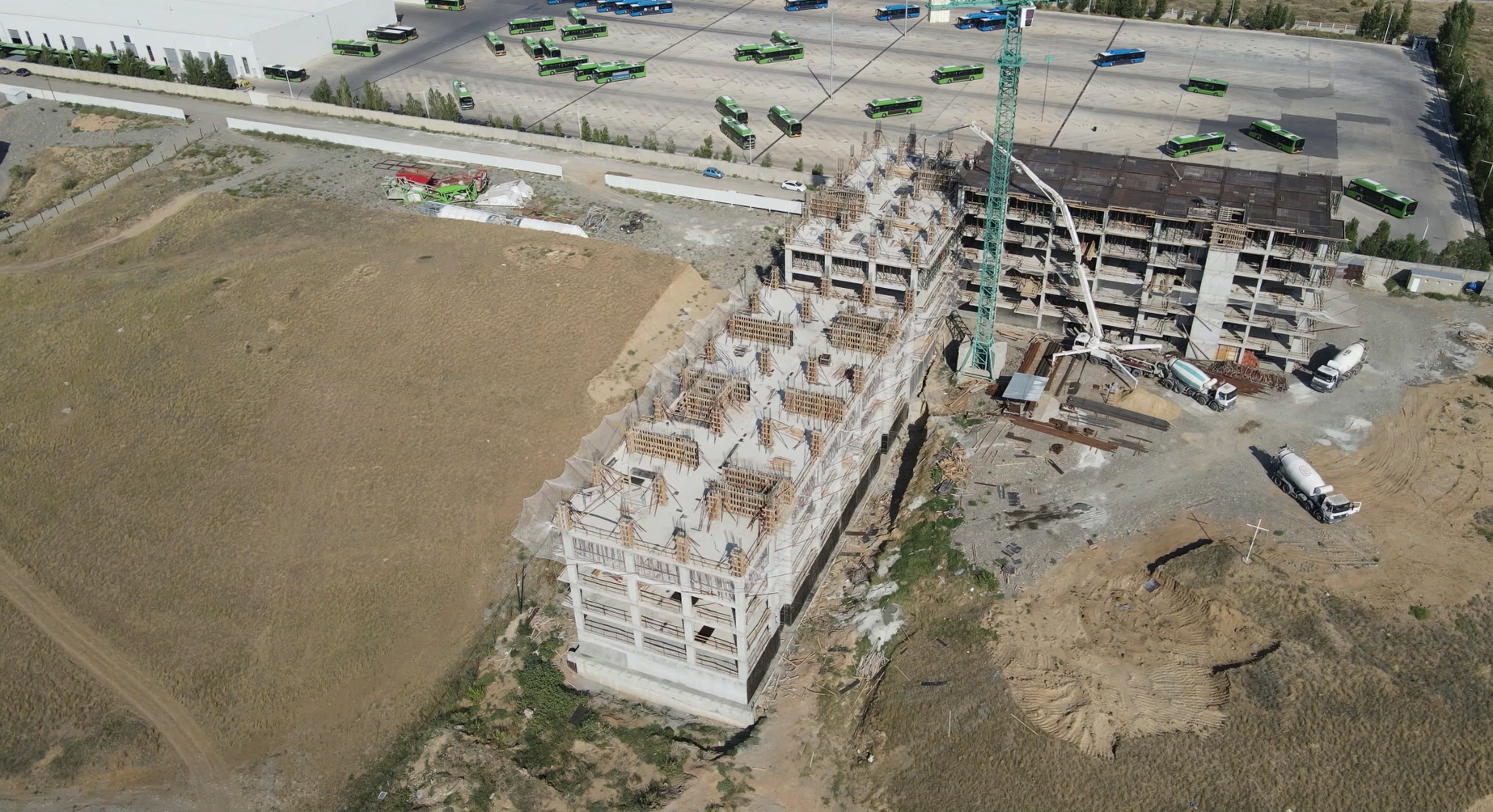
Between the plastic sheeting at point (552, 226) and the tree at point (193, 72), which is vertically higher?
the tree at point (193, 72)

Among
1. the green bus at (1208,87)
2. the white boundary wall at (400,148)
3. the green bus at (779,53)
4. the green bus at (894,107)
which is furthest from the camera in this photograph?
the green bus at (779,53)

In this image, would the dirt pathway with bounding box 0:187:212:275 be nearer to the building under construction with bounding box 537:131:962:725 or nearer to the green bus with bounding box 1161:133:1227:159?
the building under construction with bounding box 537:131:962:725

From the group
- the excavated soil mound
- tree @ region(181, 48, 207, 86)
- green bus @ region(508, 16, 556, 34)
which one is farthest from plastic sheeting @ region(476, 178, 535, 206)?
the excavated soil mound

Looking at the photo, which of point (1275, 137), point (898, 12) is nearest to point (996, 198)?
point (1275, 137)

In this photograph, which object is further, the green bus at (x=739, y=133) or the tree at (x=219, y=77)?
the tree at (x=219, y=77)

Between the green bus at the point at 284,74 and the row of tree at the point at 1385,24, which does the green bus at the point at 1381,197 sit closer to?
the row of tree at the point at 1385,24

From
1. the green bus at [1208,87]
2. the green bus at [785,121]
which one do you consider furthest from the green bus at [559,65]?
the green bus at [1208,87]

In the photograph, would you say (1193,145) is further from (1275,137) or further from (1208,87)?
(1208,87)
